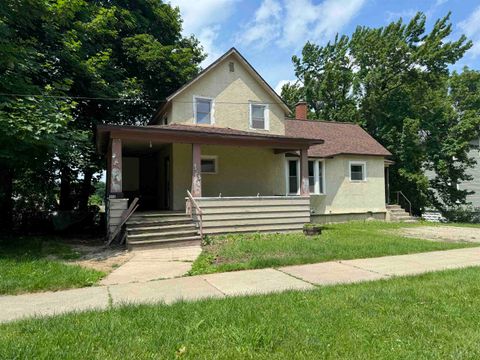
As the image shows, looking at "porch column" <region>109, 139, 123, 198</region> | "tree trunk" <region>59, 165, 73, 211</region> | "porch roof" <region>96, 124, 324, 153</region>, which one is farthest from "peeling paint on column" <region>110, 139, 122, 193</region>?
Answer: "tree trunk" <region>59, 165, 73, 211</region>

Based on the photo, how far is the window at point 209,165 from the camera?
15.7 meters

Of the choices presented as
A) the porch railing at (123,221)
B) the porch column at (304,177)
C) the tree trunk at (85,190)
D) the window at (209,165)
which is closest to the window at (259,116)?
the window at (209,165)

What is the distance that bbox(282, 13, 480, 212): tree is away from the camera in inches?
935

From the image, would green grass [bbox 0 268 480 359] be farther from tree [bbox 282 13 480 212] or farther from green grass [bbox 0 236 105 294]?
tree [bbox 282 13 480 212]

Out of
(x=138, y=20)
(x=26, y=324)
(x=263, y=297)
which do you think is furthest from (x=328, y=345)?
(x=138, y=20)

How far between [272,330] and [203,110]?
13053mm

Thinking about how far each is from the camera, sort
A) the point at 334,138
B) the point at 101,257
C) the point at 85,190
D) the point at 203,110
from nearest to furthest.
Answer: the point at 101,257 → the point at 203,110 → the point at 334,138 → the point at 85,190

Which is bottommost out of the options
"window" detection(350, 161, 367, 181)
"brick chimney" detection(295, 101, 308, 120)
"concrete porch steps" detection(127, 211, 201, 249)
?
"concrete porch steps" detection(127, 211, 201, 249)

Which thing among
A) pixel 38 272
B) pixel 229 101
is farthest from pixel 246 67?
pixel 38 272

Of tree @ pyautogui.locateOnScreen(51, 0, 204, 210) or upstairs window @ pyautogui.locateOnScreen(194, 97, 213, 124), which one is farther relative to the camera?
tree @ pyautogui.locateOnScreen(51, 0, 204, 210)

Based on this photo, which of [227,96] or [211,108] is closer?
[211,108]

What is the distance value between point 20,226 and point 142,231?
8.51 m

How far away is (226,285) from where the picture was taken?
6.45 m

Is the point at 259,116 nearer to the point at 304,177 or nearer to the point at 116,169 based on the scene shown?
the point at 304,177
